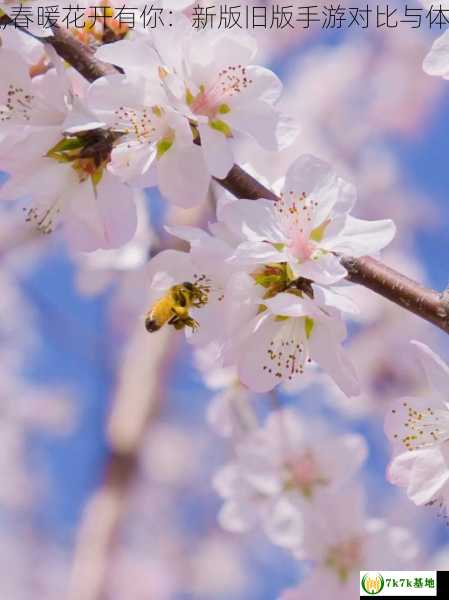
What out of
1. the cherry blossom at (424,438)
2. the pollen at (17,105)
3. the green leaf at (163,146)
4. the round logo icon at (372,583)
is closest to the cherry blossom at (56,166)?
the pollen at (17,105)

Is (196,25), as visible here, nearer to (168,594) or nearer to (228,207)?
(228,207)

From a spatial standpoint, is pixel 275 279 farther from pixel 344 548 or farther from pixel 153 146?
pixel 344 548

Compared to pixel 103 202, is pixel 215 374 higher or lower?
lower

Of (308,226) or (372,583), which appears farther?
(372,583)

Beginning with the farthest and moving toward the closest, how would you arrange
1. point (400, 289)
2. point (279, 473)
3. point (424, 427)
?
1. point (279, 473)
2. point (424, 427)
3. point (400, 289)

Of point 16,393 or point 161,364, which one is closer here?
point 161,364

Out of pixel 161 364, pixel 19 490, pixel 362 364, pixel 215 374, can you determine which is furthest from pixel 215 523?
pixel 215 374

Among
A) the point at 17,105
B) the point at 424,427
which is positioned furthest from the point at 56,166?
the point at 424,427
